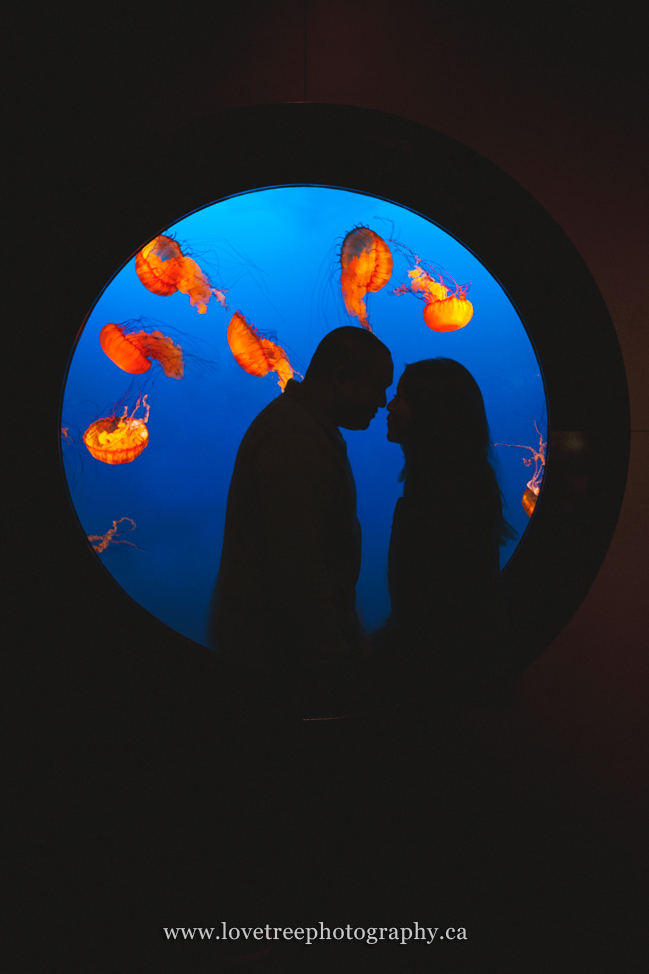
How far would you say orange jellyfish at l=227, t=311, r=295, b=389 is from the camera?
0.90m

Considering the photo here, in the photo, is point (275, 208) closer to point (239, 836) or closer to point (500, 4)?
point (500, 4)

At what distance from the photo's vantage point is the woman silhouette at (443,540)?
3.16 ft

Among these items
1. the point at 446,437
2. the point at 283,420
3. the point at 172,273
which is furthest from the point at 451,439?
the point at 172,273

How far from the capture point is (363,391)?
3.09 ft

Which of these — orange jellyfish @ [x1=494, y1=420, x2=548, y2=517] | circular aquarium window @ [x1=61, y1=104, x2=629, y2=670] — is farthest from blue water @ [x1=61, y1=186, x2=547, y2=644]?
orange jellyfish @ [x1=494, y1=420, x2=548, y2=517]

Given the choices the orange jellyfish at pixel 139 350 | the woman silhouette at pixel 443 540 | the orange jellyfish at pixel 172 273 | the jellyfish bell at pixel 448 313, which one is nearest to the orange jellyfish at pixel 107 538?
the orange jellyfish at pixel 139 350

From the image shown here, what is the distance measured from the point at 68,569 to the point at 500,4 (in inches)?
56.4

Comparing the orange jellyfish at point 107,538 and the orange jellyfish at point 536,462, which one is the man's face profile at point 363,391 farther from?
the orange jellyfish at point 107,538

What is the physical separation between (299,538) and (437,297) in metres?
0.58

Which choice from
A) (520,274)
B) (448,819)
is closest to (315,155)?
(520,274)

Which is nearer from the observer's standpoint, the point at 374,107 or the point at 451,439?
the point at 374,107

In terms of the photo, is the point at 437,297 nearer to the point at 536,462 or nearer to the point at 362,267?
the point at 362,267

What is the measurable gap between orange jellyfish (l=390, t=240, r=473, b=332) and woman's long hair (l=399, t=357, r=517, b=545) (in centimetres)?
8

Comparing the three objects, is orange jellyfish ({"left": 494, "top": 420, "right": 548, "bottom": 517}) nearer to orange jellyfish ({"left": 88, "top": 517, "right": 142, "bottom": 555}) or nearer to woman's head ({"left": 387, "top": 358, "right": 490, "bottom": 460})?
woman's head ({"left": 387, "top": 358, "right": 490, "bottom": 460})
